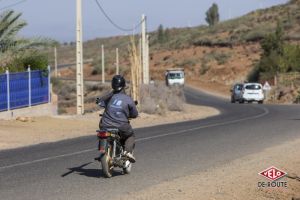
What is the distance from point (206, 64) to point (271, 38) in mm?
19338

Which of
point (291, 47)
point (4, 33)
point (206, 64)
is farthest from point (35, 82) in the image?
point (206, 64)

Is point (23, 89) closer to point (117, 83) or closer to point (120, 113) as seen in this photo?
point (117, 83)

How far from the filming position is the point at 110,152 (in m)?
12.5

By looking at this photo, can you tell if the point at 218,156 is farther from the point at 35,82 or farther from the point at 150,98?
the point at 150,98

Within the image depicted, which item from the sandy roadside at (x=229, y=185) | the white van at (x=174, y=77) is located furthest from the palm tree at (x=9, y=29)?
the white van at (x=174, y=77)

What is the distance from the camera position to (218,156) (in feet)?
54.0

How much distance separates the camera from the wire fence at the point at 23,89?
28145mm

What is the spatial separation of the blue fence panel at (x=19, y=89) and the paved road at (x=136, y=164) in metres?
6.26

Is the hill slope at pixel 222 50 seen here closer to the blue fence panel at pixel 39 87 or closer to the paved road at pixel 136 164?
the blue fence panel at pixel 39 87

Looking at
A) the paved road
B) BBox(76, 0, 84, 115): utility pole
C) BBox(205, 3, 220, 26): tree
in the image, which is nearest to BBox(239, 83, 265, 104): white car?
BBox(76, 0, 84, 115): utility pole

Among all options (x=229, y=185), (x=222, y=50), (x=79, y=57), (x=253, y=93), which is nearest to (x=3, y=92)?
(x=79, y=57)

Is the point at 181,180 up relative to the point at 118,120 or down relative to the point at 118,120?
down

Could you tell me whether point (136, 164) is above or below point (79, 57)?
below

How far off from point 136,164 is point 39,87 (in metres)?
18.0
